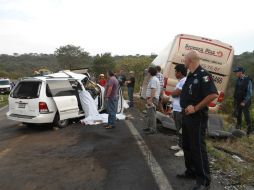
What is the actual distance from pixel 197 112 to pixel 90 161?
2781mm

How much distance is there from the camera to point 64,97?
12.3m

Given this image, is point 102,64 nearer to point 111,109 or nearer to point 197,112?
point 111,109

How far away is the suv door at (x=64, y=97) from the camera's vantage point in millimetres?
12000

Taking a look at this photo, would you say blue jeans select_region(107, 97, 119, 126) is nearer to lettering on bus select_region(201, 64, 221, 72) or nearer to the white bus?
the white bus

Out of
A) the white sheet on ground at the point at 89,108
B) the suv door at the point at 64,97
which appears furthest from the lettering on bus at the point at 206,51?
the suv door at the point at 64,97

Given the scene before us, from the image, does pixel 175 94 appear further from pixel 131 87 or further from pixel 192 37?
pixel 131 87

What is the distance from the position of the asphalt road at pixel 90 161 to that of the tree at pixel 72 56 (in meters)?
67.9

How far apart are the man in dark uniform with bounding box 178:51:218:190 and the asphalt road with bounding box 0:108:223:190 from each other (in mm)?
354

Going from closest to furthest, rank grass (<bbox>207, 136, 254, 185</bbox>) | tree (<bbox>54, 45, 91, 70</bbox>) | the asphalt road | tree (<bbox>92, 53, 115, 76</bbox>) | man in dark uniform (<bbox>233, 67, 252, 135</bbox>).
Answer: the asphalt road
grass (<bbox>207, 136, 254, 185</bbox>)
man in dark uniform (<bbox>233, 67, 252, 135</bbox>)
tree (<bbox>92, 53, 115, 76</bbox>)
tree (<bbox>54, 45, 91, 70</bbox>)

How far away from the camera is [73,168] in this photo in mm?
6988

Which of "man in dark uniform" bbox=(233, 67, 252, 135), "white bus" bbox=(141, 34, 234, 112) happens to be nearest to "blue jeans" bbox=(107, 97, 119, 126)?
"white bus" bbox=(141, 34, 234, 112)

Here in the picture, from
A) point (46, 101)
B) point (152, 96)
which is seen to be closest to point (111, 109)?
point (46, 101)

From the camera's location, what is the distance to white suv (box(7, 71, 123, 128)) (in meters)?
11.6

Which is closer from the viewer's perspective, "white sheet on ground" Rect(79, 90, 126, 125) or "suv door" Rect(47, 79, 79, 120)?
"suv door" Rect(47, 79, 79, 120)
